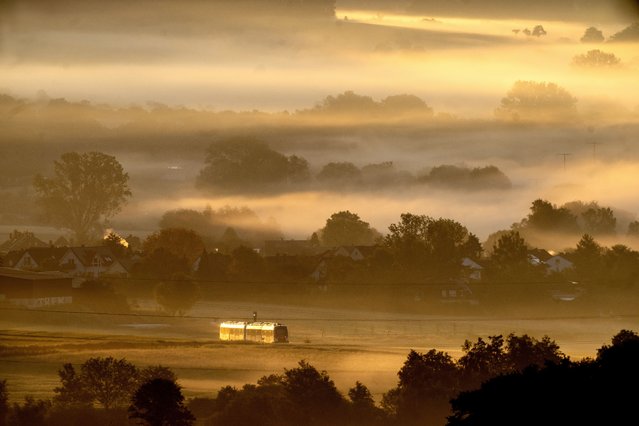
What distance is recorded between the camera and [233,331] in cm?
16788

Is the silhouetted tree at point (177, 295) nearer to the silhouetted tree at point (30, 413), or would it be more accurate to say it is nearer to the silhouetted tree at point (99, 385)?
the silhouetted tree at point (99, 385)

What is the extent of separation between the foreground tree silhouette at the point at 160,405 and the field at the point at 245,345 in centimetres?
1909

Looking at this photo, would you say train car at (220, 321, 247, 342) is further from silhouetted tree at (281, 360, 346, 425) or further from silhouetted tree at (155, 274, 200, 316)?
silhouetted tree at (281, 360, 346, 425)

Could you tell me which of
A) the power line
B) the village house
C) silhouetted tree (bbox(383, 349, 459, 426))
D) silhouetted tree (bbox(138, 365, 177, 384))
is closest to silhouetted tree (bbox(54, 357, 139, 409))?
silhouetted tree (bbox(138, 365, 177, 384))

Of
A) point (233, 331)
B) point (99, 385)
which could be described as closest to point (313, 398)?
point (99, 385)

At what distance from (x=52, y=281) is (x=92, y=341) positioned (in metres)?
40.3

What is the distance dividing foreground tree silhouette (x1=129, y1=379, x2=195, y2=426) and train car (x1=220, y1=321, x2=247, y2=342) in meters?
63.9

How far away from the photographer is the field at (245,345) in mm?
131125

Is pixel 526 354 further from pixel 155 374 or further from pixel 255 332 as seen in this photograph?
pixel 255 332

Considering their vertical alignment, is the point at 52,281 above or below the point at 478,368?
above

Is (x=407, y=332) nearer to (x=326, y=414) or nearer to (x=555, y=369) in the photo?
(x=326, y=414)

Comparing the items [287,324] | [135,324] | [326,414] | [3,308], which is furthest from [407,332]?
[326,414]

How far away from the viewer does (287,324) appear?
175875mm

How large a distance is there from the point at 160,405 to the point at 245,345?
5777cm
